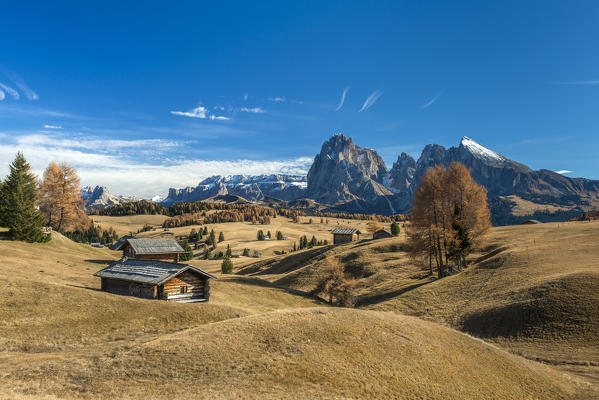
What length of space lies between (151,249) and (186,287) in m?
25.1

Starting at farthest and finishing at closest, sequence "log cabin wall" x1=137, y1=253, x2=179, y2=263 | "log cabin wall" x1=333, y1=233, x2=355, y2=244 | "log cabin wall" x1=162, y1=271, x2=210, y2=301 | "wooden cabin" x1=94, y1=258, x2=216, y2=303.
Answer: "log cabin wall" x1=333, y1=233, x2=355, y2=244 < "log cabin wall" x1=137, y1=253, x2=179, y2=263 < "log cabin wall" x1=162, y1=271, x2=210, y2=301 < "wooden cabin" x1=94, y1=258, x2=216, y2=303

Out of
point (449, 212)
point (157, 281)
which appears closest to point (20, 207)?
point (157, 281)

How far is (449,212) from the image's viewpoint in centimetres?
5469

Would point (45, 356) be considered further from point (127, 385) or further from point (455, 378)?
point (455, 378)

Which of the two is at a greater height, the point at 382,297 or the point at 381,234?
the point at 381,234

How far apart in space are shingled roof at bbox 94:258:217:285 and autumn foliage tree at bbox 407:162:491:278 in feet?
116

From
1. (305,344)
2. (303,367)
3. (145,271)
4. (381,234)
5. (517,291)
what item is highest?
(145,271)

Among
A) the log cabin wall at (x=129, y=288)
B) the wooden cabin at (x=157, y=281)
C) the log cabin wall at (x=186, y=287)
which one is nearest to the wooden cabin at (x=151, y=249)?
the wooden cabin at (x=157, y=281)

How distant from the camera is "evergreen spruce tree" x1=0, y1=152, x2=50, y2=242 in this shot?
5578 centimetres

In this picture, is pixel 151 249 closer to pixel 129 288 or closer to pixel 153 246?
pixel 153 246

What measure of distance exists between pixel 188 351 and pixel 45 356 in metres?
8.42

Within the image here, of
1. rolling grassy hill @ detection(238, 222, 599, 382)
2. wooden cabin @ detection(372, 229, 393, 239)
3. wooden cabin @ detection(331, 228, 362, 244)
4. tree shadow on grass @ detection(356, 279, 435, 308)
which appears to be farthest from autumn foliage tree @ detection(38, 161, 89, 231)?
wooden cabin @ detection(372, 229, 393, 239)

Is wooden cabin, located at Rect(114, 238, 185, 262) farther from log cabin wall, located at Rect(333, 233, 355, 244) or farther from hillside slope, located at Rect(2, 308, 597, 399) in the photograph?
log cabin wall, located at Rect(333, 233, 355, 244)

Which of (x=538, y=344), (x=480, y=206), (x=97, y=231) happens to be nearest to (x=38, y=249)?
(x=538, y=344)
